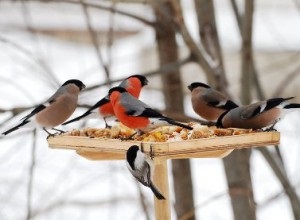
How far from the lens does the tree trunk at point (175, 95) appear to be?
3.22 meters

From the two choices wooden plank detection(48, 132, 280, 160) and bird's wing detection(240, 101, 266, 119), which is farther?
bird's wing detection(240, 101, 266, 119)

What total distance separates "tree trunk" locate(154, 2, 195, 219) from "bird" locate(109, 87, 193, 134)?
111cm

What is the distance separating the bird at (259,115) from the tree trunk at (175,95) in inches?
43.8

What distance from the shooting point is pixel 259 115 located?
2.08m

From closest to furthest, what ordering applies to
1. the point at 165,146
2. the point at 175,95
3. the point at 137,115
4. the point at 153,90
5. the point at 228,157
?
the point at 165,146
the point at 137,115
the point at 228,157
the point at 175,95
the point at 153,90

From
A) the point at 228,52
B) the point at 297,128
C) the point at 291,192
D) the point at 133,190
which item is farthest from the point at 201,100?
the point at 228,52

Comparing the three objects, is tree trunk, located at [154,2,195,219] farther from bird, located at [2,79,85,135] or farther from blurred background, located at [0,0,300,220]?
bird, located at [2,79,85,135]

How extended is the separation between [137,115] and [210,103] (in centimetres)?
39

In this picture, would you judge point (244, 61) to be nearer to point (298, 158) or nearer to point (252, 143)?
point (252, 143)

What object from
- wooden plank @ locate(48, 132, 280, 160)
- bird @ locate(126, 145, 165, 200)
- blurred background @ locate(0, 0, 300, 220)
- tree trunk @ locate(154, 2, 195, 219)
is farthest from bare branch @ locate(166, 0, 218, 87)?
bird @ locate(126, 145, 165, 200)

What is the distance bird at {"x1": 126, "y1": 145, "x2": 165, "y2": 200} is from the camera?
5.94ft

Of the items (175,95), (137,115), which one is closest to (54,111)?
(137,115)

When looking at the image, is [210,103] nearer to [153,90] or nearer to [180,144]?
[180,144]

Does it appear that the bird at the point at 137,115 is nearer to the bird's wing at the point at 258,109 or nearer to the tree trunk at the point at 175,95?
the bird's wing at the point at 258,109
